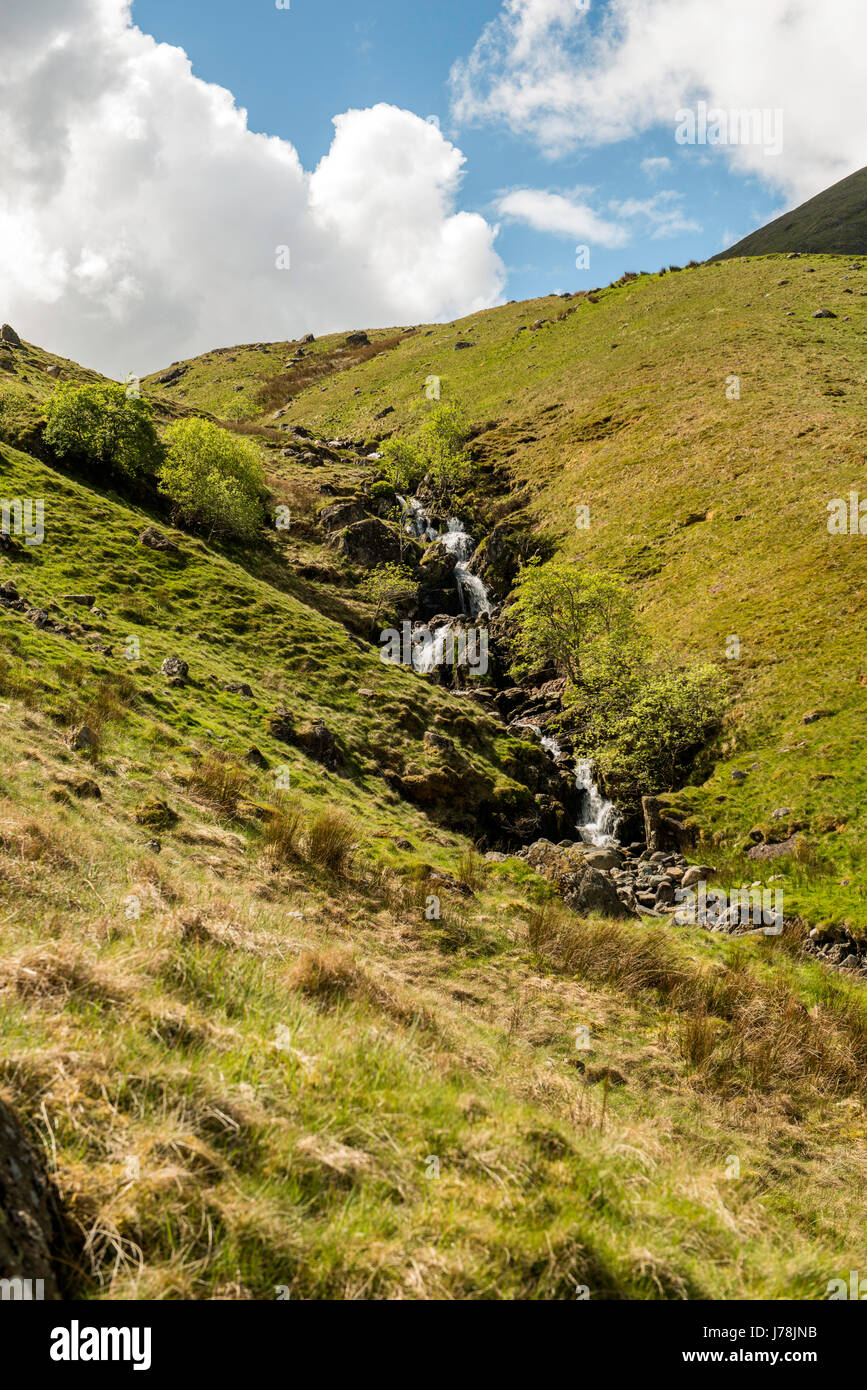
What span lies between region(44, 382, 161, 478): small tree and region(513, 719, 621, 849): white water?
33.4m

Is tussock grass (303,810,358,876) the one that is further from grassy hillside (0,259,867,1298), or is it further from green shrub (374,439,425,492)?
green shrub (374,439,425,492)

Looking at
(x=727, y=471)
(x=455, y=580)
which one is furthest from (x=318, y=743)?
(x=727, y=471)

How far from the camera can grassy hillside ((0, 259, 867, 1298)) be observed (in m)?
3.97

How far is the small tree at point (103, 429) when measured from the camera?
130 feet

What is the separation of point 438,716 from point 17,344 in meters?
74.8

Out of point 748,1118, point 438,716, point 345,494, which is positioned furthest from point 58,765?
point 345,494

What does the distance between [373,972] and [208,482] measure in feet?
131

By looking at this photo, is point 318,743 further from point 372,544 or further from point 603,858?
point 372,544

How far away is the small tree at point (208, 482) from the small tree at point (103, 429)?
186 centimetres

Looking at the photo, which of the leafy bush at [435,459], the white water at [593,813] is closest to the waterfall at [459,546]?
the leafy bush at [435,459]

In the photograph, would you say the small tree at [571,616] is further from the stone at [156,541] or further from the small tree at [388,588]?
the stone at [156,541]

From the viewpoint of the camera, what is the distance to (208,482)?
41688 millimetres

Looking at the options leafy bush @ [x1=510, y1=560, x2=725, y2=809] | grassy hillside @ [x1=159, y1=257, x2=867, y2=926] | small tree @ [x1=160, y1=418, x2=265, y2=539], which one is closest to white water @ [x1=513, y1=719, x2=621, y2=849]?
leafy bush @ [x1=510, y1=560, x2=725, y2=809]
